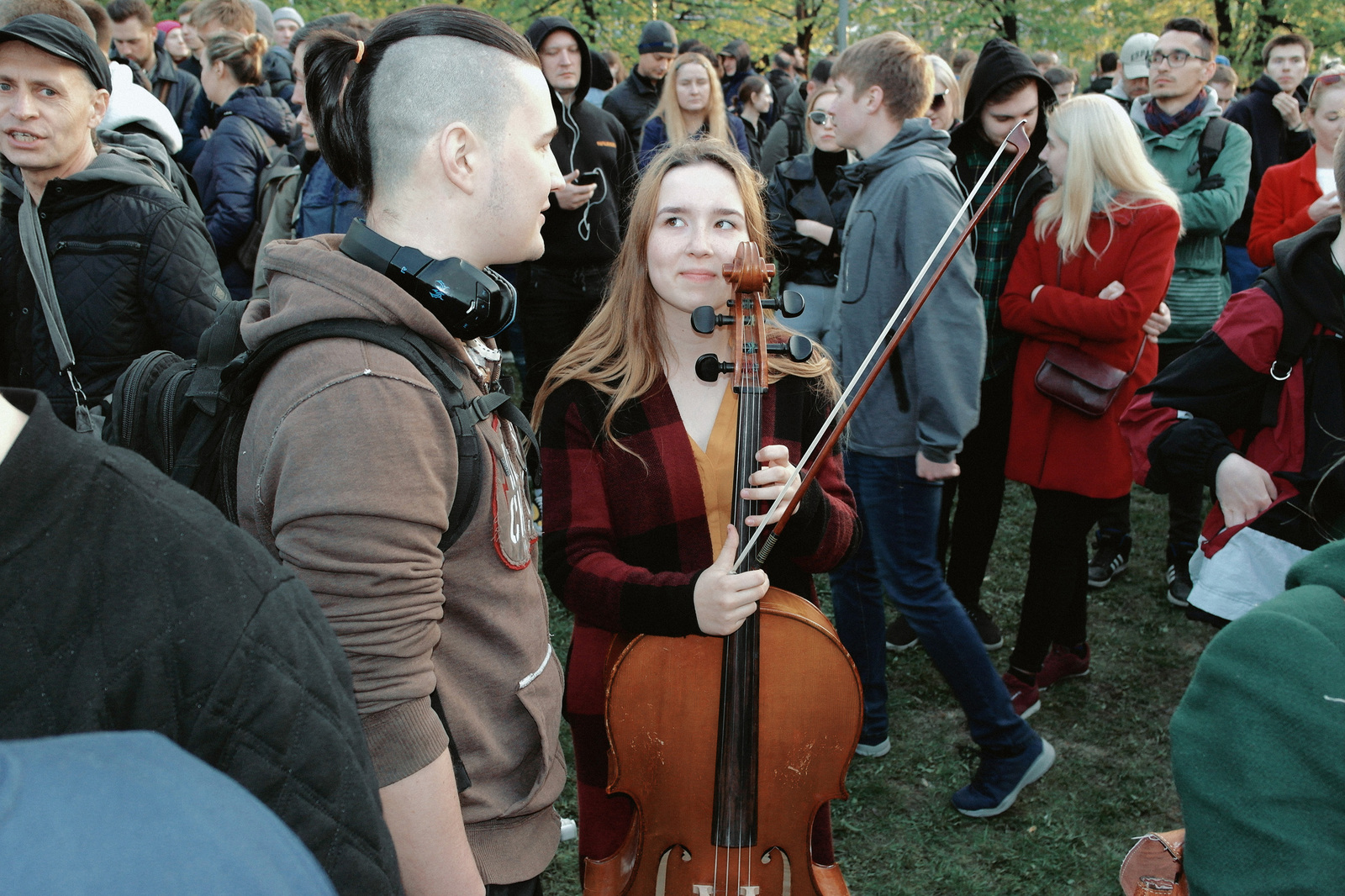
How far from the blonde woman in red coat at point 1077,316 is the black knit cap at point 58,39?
2.92 m

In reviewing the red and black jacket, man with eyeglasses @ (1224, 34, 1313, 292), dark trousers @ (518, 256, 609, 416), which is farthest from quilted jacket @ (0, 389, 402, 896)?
man with eyeglasses @ (1224, 34, 1313, 292)

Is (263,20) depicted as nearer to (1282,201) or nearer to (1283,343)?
(1282,201)

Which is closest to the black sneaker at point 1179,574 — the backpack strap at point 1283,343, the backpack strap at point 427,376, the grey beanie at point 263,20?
the backpack strap at point 1283,343

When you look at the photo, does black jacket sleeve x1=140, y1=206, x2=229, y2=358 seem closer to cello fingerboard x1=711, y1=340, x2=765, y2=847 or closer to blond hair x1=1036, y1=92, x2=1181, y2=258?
cello fingerboard x1=711, y1=340, x2=765, y2=847

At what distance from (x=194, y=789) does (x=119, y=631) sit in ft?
0.74

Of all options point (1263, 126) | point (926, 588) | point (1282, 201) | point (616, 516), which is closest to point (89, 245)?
point (616, 516)

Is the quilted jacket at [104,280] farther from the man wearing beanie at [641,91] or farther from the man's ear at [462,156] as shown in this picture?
the man wearing beanie at [641,91]

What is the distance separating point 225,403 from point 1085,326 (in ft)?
9.26

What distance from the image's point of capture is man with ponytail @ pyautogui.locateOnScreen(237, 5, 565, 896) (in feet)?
3.63

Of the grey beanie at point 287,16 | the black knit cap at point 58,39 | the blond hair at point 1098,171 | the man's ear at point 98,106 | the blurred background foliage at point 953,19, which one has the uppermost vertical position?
the blurred background foliage at point 953,19

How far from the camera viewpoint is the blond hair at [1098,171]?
10.5 feet

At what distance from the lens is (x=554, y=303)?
4.82 metres

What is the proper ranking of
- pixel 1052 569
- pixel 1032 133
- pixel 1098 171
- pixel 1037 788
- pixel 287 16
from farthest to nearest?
pixel 287 16 < pixel 1032 133 < pixel 1052 569 < pixel 1098 171 < pixel 1037 788

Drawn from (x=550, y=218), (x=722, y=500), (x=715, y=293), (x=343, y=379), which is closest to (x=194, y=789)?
(x=343, y=379)
